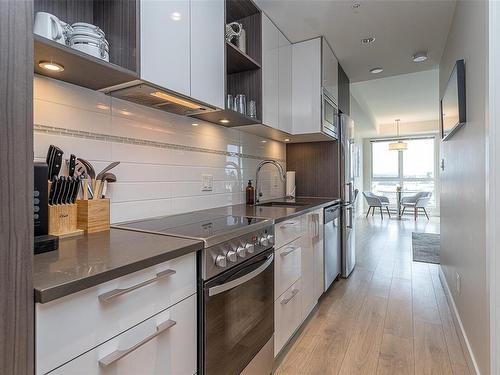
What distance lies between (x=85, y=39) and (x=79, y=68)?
4.4 inches

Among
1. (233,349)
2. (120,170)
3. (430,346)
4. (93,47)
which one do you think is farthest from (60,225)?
(430,346)

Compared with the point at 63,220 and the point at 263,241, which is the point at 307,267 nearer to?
the point at 263,241

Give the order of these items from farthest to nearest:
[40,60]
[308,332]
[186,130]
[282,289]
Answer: [308,332] < [186,130] < [282,289] < [40,60]

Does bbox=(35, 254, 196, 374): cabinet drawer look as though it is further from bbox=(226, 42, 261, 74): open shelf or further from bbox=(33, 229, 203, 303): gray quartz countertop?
bbox=(226, 42, 261, 74): open shelf

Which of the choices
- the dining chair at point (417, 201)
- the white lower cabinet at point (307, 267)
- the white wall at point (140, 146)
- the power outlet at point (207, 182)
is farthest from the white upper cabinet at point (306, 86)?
the dining chair at point (417, 201)

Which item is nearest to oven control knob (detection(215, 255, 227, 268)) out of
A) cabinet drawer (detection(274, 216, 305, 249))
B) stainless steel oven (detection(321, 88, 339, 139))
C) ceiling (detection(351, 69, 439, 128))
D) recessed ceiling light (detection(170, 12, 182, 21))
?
cabinet drawer (detection(274, 216, 305, 249))

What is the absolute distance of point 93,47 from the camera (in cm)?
108

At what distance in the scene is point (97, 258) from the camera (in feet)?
2.79

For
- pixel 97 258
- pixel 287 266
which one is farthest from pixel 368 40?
pixel 97 258

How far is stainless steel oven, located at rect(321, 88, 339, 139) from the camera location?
2.67 m

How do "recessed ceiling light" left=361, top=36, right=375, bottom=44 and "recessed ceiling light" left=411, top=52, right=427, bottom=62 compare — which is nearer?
"recessed ceiling light" left=361, top=36, right=375, bottom=44

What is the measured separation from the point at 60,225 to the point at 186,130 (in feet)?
3.21

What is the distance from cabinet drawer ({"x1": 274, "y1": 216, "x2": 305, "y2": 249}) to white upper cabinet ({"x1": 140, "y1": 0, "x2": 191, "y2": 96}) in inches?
35.8

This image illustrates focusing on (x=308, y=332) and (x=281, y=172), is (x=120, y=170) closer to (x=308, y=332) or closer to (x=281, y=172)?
(x=308, y=332)
